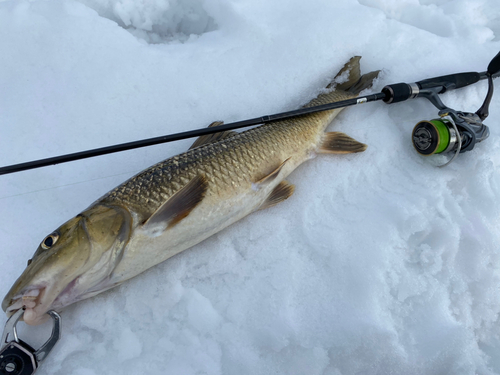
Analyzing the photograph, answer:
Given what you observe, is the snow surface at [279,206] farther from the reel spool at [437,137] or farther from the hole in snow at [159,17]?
the reel spool at [437,137]

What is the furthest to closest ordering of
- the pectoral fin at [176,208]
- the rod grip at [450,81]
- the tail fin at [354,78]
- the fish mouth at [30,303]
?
the tail fin at [354,78]
the rod grip at [450,81]
the pectoral fin at [176,208]
the fish mouth at [30,303]

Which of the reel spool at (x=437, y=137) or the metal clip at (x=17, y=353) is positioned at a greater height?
the reel spool at (x=437, y=137)

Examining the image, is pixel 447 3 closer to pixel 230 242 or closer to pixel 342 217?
pixel 342 217

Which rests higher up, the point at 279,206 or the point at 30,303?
the point at 279,206

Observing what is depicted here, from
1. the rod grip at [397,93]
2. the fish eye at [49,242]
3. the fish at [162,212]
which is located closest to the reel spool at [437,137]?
the rod grip at [397,93]

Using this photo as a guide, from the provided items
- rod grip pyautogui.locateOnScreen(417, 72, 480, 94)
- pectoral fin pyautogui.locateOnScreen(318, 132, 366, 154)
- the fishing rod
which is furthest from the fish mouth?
rod grip pyautogui.locateOnScreen(417, 72, 480, 94)

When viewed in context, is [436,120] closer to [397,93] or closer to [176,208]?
[397,93]

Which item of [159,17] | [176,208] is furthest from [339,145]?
[159,17]
